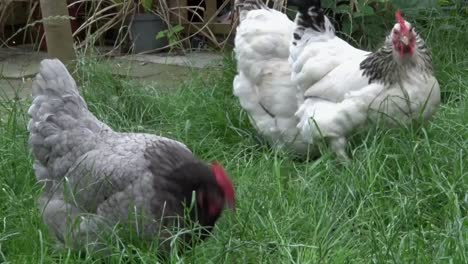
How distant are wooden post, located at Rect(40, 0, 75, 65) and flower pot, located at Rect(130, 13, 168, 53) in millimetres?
2263

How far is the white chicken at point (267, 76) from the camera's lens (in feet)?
13.4

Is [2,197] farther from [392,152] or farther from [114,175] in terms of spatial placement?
[392,152]

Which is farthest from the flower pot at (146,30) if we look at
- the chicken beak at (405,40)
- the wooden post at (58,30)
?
the chicken beak at (405,40)

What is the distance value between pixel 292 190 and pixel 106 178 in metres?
0.80

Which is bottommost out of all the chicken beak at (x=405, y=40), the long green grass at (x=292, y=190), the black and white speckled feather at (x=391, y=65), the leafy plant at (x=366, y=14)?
the long green grass at (x=292, y=190)

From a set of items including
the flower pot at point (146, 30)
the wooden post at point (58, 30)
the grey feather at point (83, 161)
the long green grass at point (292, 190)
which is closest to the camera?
the long green grass at point (292, 190)

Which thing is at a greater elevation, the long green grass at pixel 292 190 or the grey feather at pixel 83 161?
the grey feather at pixel 83 161

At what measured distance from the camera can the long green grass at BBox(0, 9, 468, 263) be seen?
2559 millimetres

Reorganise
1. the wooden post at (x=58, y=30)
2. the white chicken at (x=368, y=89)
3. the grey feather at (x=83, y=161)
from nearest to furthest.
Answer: the grey feather at (x=83, y=161)
the white chicken at (x=368, y=89)
the wooden post at (x=58, y=30)

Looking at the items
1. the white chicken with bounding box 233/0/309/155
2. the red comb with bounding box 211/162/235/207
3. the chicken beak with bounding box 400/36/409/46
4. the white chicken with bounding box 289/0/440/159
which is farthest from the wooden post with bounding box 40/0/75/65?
the red comb with bounding box 211/162/235/207

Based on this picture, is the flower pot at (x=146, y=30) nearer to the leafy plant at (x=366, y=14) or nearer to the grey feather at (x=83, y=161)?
the leafy plant at (x=366, y=14)

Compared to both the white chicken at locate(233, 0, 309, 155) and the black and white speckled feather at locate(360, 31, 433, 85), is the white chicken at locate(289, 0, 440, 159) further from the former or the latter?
the white chicken at locate(233, 0, 309, 155)

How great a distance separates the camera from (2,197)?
124 inches

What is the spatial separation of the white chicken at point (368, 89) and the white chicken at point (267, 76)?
0.21 m
